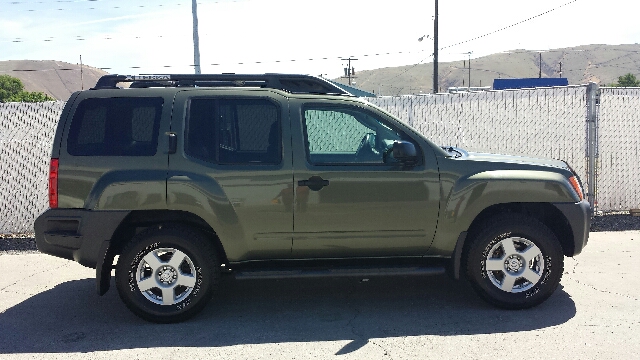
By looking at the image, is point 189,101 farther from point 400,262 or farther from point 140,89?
point 400,262

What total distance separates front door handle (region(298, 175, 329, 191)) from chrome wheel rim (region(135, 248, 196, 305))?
3.72 feet

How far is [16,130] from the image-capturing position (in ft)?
28.6

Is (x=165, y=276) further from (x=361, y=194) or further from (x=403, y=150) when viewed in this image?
(x=403, y=150)

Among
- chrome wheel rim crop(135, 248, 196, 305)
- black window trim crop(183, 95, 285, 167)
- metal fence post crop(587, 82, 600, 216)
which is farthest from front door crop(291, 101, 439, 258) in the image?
metal fence post crop(587, 82, 600, 216)

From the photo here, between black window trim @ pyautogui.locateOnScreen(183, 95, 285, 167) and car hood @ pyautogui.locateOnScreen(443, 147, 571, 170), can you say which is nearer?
black window trim @ pyautogui.locateOnScreen(183, 95, 285, 167)

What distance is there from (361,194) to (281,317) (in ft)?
4.08

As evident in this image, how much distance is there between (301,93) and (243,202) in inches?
42.7

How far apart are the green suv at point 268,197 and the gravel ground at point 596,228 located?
385 centimetres

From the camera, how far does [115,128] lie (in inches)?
201

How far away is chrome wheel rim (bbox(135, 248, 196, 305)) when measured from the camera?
502cm

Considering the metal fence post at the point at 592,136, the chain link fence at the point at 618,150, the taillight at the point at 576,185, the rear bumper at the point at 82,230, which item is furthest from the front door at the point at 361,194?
the chain link fence at the point at 618,150

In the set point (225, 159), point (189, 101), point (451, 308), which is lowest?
point (451, 308)

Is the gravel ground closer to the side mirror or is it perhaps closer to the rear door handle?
the rear door handle

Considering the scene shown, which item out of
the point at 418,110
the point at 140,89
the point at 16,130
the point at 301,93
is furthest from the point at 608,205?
the point at 16,130
